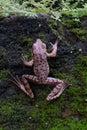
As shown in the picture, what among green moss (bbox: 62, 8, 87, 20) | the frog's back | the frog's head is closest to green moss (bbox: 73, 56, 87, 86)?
the frog's back

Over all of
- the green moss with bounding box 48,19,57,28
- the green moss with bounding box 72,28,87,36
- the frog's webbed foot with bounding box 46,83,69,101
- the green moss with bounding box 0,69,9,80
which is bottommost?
the frog's webbed foot with bounding box 46,83,69,101

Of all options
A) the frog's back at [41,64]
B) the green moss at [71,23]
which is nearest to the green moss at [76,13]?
the green moss at [71,23]

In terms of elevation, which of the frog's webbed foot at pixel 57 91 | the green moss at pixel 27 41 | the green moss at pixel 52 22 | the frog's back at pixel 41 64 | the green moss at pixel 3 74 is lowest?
the frog's webbed foot at pixel 57 91

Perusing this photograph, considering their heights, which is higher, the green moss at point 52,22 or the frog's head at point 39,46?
the green moss at point 52,22

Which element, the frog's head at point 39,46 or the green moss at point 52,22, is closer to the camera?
the frog's head at point 39,46

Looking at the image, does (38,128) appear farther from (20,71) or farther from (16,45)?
(16,45)

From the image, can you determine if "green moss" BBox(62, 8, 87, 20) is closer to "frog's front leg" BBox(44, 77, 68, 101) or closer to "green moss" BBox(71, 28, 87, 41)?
"green moss" BBox(71, 28, 87, 41)

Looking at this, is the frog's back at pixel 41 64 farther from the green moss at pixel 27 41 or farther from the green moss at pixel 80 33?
the green moss at pixel 80 33

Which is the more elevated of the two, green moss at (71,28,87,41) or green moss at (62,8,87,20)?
green moss at (62,8,87,20)

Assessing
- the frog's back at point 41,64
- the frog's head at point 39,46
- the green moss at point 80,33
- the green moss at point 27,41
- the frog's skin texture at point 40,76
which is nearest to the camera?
the frog's skin texture at point 40,76
